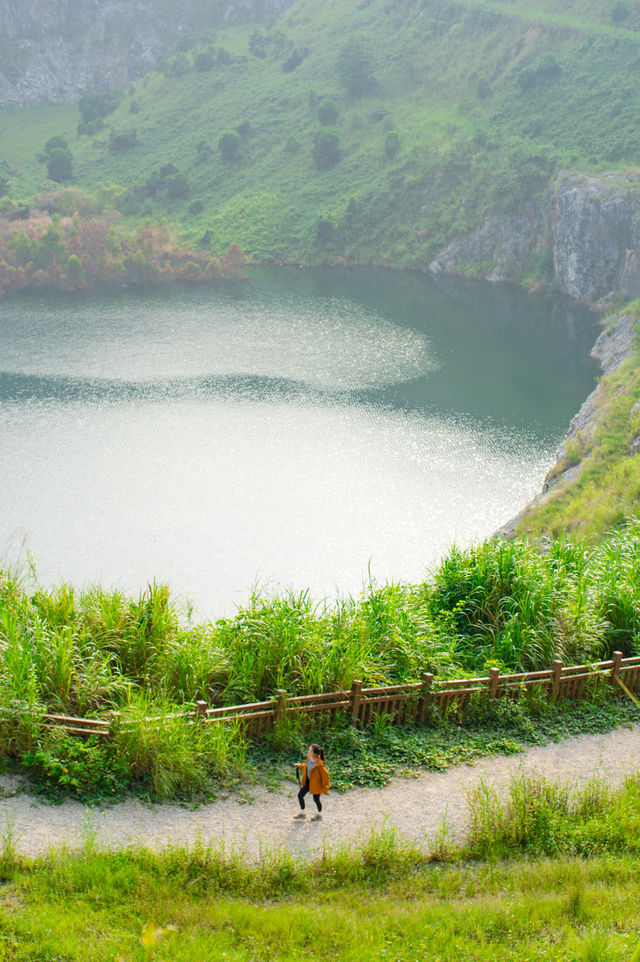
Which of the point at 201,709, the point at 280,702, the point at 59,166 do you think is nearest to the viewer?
the point at 201,709

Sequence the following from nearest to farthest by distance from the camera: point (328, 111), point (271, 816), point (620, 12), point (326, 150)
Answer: point (271, 816) < point (620, 12) < point (326, 150) < point (328, 111)

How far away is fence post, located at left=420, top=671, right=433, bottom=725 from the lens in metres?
13.4

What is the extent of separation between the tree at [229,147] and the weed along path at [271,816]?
90393 millimetres

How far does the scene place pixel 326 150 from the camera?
88.7 m

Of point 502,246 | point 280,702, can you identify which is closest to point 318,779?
point 280,702

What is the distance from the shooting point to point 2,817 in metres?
10.5

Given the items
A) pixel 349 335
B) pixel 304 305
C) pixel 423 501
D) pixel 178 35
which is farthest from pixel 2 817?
pixel 178 35

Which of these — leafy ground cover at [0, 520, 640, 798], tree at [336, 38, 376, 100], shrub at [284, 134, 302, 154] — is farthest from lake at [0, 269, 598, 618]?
tree at [336, 38, 376, 100]

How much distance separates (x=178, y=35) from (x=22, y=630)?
128 meters

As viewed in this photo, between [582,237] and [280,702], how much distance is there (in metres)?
62.6

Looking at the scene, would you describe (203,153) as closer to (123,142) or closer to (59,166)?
(123,142)

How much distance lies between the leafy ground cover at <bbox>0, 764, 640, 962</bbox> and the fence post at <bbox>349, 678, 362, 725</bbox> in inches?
108

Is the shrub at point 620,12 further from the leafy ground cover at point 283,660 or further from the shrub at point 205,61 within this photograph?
the leafy ground cover at point 283,660

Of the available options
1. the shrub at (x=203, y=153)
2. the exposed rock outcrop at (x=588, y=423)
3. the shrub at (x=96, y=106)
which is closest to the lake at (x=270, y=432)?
the exposed rock outcrop at (x=588, y=423)
